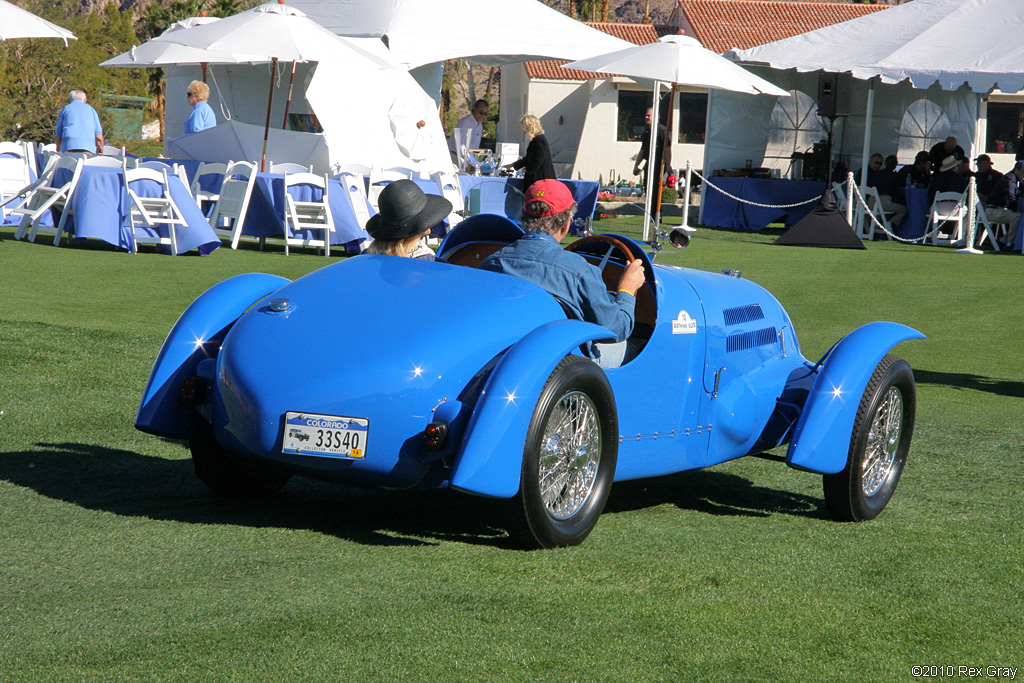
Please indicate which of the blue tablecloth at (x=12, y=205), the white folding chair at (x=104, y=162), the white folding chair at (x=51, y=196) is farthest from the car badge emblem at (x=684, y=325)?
the blue tablecloth at (x=12, y=205)

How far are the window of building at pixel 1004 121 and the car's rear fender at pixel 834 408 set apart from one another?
35162 millimetres

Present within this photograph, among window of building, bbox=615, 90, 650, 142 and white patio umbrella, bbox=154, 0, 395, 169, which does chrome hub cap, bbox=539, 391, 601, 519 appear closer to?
white patio umbrella, bbox=154, 0, 395, 169

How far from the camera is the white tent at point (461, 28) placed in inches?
764

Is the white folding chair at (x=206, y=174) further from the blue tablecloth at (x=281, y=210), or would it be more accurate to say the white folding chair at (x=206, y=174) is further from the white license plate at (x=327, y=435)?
the white license plate at (x=327, y=435)

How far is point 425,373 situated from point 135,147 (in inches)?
1436

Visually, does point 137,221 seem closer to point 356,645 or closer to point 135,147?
point 356,645

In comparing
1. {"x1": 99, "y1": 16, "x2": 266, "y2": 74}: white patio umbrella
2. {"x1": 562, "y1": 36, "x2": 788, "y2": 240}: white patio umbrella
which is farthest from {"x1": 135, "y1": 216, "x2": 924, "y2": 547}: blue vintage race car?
{"x1": 562, "y1": 36, "x2": 788, "y2": 240}: white patio umbrella

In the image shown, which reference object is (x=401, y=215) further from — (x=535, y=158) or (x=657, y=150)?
(x=657, y=150)

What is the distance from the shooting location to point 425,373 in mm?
3693

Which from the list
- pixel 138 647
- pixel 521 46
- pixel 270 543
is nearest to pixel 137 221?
pixel 521 46

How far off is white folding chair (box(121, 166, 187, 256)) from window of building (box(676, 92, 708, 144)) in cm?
2758

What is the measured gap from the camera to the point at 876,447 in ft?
16.1

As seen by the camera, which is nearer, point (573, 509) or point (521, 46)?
point (573, 509)

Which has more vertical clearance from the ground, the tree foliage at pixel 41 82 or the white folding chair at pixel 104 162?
the tree foliage at pixel 41 82
